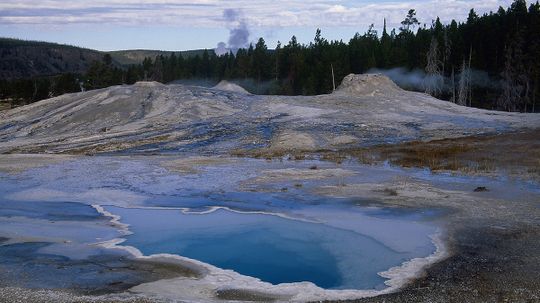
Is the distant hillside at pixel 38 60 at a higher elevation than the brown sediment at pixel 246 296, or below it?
higher

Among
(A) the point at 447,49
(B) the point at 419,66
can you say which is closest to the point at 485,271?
(A) the point at 447,49

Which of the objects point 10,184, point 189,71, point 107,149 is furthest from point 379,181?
point 189,71

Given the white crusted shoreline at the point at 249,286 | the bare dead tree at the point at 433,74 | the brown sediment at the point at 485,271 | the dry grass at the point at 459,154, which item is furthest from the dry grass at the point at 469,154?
the bare dead tree at the point at 433,74

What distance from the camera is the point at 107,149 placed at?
2662 centimetres

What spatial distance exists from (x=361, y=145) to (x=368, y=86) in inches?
497

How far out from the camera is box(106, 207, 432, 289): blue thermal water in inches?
363

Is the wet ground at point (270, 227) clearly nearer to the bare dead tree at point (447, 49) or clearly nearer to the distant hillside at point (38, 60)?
the bare dead tree at point (447, 49)

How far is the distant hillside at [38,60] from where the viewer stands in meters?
147

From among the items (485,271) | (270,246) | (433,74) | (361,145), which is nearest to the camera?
(485,271)

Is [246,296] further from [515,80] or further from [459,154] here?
[515,80]

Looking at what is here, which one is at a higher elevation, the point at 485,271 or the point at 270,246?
the point at 485,271

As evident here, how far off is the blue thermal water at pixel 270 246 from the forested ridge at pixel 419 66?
1583 inches

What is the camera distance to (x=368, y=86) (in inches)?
1508

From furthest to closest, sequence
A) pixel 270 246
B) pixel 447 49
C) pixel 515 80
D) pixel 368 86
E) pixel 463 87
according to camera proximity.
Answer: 1. pixel 447 49
2. pixel 515 80
3. pixel 463 87
4. pixel 368 86
5. pixel 270 246
